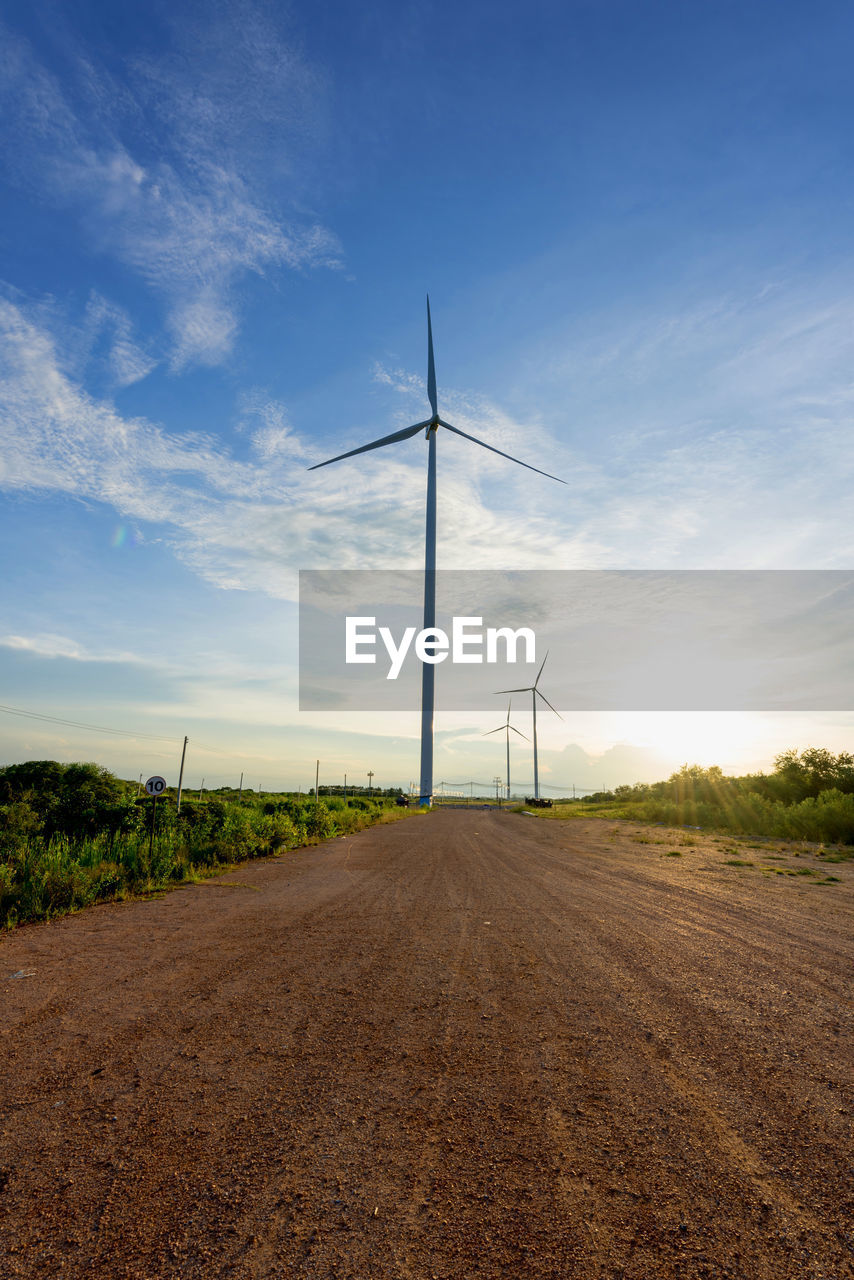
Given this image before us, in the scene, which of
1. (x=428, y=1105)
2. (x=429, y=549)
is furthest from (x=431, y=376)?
(x=428, y=1105)

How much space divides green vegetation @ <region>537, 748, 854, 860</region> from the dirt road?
22.1 meters

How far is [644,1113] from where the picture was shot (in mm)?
4594

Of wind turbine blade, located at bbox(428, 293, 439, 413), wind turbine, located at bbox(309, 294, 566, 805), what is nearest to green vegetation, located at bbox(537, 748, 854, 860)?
wind turbine, located at bbox(309, 294, 566, 805)

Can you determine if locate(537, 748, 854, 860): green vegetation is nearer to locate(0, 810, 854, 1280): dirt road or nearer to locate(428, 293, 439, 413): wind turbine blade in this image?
locate(0, 810, 854, 1280): dirt road

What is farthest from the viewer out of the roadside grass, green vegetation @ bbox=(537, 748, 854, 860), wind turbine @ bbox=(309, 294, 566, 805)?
wind turbine @ bbox=(309, 294, 566, 805)

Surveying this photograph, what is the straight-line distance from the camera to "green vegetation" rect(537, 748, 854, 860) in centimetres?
3266

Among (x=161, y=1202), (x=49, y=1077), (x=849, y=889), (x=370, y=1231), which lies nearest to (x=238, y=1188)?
(x=161, y=1202)

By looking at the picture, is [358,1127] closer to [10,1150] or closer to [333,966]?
[10,1150]

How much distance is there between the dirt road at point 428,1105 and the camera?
3.29 m

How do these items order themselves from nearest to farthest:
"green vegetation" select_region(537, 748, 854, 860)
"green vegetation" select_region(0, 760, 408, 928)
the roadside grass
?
the roadside grass, "green vegetation" select_region(0, 760, 408, 928), "green vegetation" select_region(537, 748, 854, 860)

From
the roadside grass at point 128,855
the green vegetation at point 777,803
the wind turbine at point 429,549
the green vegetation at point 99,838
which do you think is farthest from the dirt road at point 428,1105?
the wind turbine at point 429,549

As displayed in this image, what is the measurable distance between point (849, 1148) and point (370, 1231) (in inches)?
128

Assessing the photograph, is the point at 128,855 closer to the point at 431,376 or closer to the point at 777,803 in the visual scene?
the point at 777,803

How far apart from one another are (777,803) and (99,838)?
40.4 m
